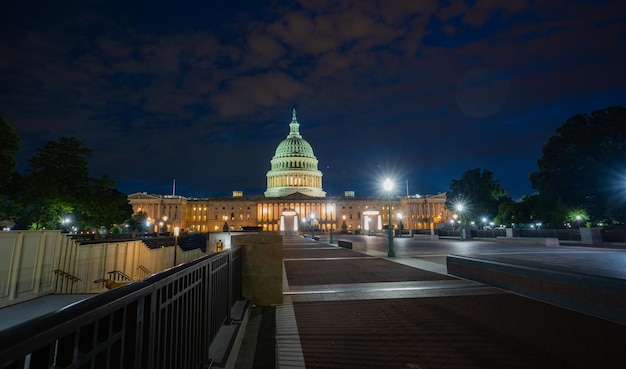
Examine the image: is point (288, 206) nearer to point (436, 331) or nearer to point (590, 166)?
point (590, 166)

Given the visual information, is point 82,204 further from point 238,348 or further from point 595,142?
point 595,142

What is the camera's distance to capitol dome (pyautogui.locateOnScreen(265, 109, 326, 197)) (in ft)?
451

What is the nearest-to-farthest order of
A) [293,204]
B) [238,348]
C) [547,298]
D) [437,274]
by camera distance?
[238,348], [547,298], [437,274], [293,204]

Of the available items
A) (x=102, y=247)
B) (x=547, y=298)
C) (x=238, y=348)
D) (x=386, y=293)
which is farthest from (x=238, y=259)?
(x=102, y=247)

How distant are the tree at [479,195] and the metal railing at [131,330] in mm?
69231

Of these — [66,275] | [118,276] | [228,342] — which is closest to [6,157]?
[118,276]

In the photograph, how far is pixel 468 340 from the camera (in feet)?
20.3

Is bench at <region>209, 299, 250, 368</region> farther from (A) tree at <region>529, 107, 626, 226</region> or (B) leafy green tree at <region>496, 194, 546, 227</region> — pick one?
(B) leafy green tree at <region>496, 194, 546, 227</region>

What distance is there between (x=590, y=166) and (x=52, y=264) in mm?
52220

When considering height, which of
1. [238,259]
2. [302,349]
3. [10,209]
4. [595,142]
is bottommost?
[302,349]

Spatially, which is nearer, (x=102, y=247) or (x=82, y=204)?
(x=102, y=247)

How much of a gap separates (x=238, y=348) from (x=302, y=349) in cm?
107

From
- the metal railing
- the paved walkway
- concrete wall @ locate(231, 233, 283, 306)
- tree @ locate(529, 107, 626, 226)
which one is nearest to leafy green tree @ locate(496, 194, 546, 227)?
tree @ locate(529, 107, 626, 226)

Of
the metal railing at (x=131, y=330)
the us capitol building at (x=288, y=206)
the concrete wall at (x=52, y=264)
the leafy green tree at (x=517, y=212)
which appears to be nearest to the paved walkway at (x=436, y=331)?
the metal railing at (x=131, y=330)
